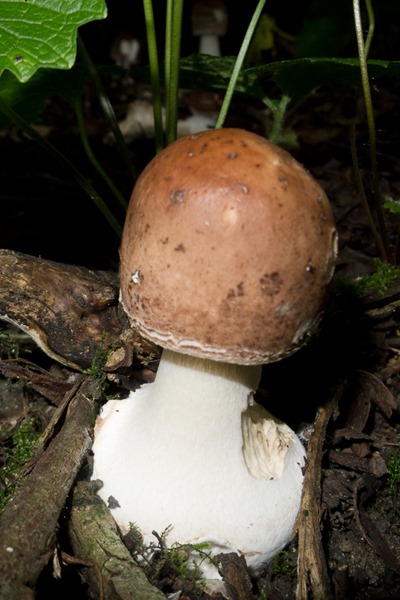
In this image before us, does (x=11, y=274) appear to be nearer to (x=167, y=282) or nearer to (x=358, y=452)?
(x=167, y=282)

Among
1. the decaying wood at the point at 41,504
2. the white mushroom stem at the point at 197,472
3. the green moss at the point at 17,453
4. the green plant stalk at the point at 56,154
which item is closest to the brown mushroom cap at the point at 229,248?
the white mushroom stem at the point at 197,472

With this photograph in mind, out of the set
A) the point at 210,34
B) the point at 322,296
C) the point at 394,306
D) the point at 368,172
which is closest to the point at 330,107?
the point at 210,34

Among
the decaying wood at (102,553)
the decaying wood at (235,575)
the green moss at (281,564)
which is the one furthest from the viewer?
the green moss at (281,564)

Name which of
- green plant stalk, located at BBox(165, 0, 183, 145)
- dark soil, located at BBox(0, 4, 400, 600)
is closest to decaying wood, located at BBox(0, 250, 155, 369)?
dark soil, located at BBox(0, 4, 400, 600)

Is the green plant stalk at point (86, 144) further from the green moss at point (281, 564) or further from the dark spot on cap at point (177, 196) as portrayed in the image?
the green moss at point (281, 564)

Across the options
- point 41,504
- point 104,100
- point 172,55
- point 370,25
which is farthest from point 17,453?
point 370,25

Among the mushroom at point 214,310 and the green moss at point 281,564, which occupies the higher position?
the mushroom at point 214,310
